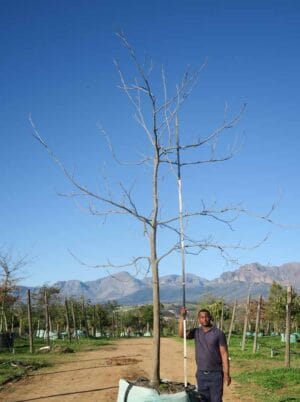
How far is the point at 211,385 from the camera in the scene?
24.5ft

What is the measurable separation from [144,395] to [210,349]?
4.13ft

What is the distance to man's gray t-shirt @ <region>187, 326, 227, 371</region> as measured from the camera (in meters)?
7.46

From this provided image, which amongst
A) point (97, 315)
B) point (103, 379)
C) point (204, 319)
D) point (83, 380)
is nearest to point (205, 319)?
point (204, 319)

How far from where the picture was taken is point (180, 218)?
8797mm

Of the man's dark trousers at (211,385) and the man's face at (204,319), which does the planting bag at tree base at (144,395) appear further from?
the man's face at (204,319)

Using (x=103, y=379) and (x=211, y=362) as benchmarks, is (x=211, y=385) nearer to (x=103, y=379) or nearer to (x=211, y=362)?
(x=211, y=362)

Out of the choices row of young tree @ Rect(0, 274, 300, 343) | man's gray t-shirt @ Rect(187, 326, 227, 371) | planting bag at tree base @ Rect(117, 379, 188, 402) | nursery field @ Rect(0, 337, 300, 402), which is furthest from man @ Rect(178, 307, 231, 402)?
row of young tree @ Rect(0, 274, 300, 343)

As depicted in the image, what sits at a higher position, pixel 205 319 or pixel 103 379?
pixel 205 319

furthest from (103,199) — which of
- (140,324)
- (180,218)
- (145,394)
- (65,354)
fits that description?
(140,324)

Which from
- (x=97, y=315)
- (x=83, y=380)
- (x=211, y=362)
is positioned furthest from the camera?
(x=97, y=315)

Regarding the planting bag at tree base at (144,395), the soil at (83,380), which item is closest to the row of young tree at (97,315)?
the soil at (83,380)

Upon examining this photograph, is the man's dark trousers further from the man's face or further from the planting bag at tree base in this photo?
→ the man's face

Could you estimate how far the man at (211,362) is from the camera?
24.4 feet

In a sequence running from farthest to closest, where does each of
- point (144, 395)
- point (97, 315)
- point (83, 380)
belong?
point (97, 315) → point (83, 380) → point (144, 395)
